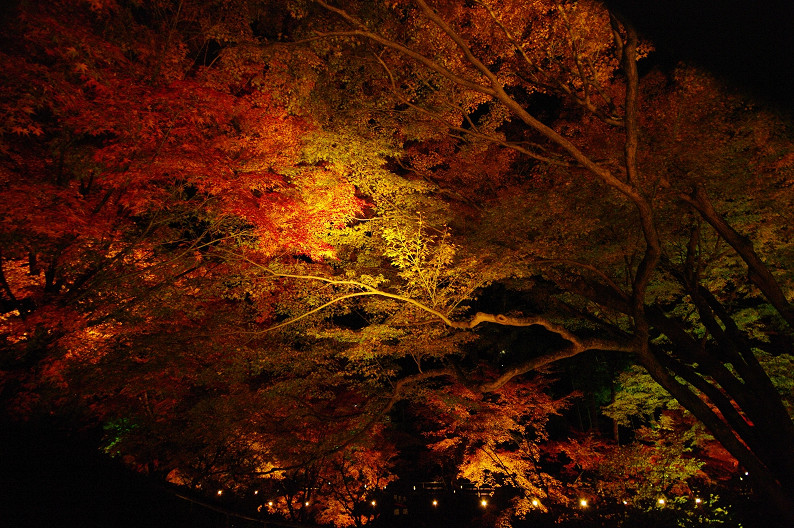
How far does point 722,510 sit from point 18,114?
42.1 ft

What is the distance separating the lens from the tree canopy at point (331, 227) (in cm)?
617

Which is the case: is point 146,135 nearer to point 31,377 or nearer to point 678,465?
point 31,377

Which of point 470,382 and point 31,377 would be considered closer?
point 31,377

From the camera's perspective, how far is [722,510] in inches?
267

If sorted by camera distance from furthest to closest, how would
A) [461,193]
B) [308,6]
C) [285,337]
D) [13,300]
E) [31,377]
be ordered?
1. [461,193]
2. [285,337]
3. [308,6]
4. [13,300]
5. [31,377]

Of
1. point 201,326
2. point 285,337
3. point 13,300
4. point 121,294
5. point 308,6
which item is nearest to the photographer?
point 13,300

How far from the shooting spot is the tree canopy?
617 cm

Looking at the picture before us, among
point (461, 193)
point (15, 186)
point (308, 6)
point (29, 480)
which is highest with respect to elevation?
point (461, 193)

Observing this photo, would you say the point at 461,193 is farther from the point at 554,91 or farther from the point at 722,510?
the point at 722,510

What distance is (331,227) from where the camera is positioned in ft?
33.0

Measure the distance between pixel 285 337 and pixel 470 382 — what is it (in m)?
5.51

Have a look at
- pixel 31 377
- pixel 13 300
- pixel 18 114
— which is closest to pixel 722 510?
pixel 31 377

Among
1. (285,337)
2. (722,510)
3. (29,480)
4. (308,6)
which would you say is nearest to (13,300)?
(29,480)

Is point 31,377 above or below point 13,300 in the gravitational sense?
below
